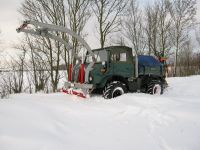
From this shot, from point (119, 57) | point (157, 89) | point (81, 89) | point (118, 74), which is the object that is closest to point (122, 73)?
point (118, 74)

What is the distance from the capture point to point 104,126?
6543 millimetres

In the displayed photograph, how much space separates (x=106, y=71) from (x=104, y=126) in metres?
4.55

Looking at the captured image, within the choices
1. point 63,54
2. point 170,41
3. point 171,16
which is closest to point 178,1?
point 171,16

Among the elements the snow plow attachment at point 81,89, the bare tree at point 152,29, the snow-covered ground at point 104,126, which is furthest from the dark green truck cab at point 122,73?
the bare tree at point 152,29

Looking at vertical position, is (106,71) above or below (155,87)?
above

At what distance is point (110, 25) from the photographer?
2639 centimetres

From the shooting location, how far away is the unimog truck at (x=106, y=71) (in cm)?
1064

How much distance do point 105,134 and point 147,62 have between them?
7371mm

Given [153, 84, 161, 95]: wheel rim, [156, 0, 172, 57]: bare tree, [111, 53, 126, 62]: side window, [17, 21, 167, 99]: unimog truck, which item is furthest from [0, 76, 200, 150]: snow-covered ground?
[156, 0, 172, 57]: bare tree

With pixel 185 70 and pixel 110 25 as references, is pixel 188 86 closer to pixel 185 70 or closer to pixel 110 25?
pixel 110 25

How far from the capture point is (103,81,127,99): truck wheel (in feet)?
35.1

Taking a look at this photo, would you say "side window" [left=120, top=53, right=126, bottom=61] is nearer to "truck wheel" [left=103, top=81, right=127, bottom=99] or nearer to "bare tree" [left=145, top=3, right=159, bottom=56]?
"truck wheel" [left=103, top=81, right=127, bottom=99]

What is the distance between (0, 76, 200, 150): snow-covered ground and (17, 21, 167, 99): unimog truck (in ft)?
6.94

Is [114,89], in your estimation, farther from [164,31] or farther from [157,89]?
[164,31]
